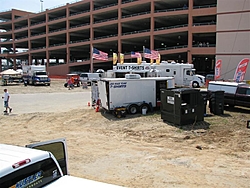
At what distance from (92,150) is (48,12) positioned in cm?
7039

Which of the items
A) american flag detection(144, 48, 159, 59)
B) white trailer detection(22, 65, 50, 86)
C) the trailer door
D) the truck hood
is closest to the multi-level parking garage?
white trailer detection(22, 65, 50, 86)

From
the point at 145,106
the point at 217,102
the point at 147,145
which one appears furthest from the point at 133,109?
the point at 147,145

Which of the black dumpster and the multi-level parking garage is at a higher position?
the multi-level parking garage

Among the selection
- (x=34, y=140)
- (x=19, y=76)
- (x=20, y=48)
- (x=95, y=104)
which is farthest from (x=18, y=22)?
(x=34, y=140)

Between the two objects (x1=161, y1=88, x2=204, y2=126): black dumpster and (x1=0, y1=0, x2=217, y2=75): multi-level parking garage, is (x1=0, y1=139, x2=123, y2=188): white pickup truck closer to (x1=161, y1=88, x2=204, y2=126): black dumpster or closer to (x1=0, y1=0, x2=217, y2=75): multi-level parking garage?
(x1=161, y1=88, x2=204, y2=126): black dumpster

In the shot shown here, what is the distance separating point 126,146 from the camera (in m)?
10.3

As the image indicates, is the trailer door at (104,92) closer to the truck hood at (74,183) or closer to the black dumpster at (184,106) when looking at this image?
the black dumpster at (184,106)

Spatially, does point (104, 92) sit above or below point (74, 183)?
above

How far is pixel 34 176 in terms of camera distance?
3.49 m

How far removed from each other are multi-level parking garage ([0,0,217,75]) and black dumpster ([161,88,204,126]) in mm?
34560

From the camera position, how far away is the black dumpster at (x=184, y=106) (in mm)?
12742

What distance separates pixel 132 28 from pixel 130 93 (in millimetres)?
49913

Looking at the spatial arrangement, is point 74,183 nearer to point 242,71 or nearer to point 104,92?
point 104,92

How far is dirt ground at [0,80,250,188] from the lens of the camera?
7.05 metres
